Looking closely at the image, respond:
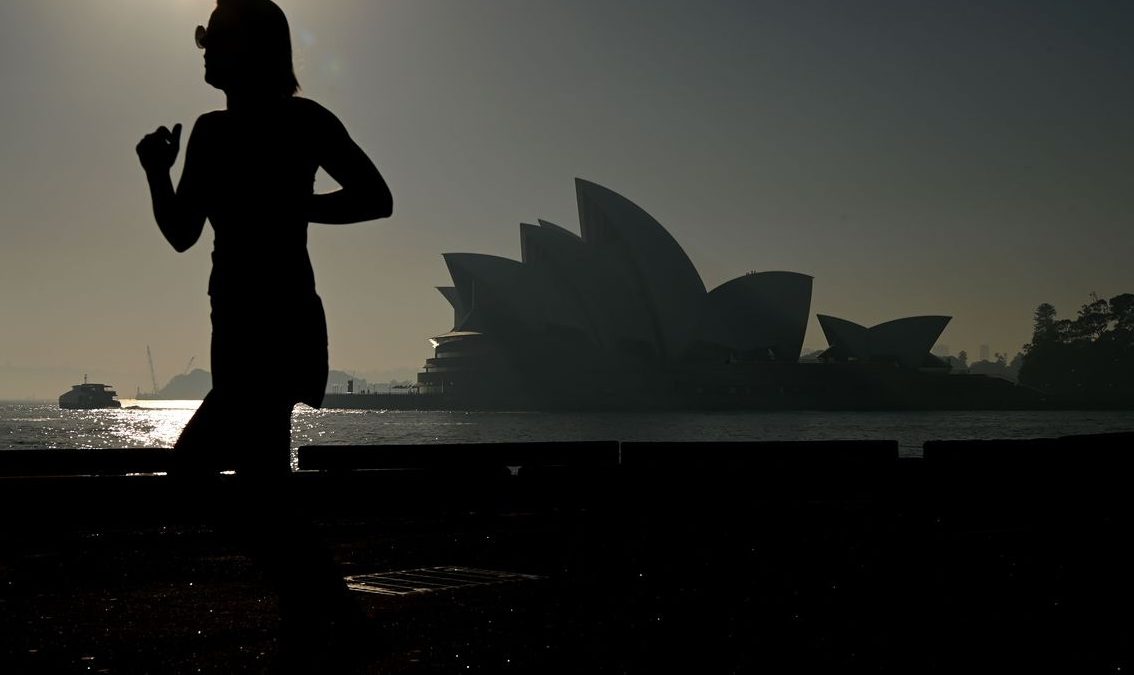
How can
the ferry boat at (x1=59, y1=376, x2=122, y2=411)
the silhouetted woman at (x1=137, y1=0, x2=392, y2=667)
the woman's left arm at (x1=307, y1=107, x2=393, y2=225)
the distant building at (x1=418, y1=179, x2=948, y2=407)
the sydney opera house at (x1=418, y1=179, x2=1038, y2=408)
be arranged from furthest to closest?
the ferry boat at (x1=59, y1=376, x2=122, y2=411) → the sydney opera house at (x1=418, y1=179, x2=1038, y2=408) → the distant building at (x1=418, y1=179, x2=948, y2=407) → the woman's left arm at (x1=307, y1=107, x2=393, y2=225) → the silhouetted woman at (x1=137, y1=0, x2=392, y2=667)

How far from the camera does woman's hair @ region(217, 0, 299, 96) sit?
9.28 feet

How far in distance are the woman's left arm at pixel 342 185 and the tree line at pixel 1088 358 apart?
155 metres

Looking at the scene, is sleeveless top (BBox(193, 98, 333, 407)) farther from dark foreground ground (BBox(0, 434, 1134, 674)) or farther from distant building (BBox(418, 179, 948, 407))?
distant building (BBox(418, 179, 948, 407))

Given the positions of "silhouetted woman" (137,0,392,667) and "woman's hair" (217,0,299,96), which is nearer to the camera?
"silhouetted woman" (137,0,392,667)

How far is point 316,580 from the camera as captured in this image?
8.71ft

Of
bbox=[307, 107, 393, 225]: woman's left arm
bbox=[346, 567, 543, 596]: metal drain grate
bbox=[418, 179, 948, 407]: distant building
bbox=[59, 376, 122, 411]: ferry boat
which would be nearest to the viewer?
bbox=[307, 107, 393, 225]: woman's left arm

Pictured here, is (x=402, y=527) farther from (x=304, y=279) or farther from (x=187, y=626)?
(x=304, y=279)

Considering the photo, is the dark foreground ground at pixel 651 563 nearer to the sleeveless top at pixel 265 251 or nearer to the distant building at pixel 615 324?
the sleeveless top at pixel 265 251

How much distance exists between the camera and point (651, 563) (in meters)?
4.69

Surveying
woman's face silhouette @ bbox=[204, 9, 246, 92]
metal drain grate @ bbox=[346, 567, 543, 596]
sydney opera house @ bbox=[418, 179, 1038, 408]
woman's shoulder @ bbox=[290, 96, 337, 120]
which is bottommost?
metal drain grate @ bbox=[346, 567, 543, 596]

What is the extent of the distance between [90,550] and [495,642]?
3.81 metres

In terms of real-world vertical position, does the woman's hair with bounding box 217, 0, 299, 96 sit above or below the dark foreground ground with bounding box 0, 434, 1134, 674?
above

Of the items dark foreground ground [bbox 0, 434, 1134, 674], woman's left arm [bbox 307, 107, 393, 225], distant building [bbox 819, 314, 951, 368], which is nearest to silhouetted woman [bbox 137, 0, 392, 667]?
woman's left arm [bbox 307, 107, 393, 225]

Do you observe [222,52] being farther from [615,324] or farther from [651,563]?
[615,324]
